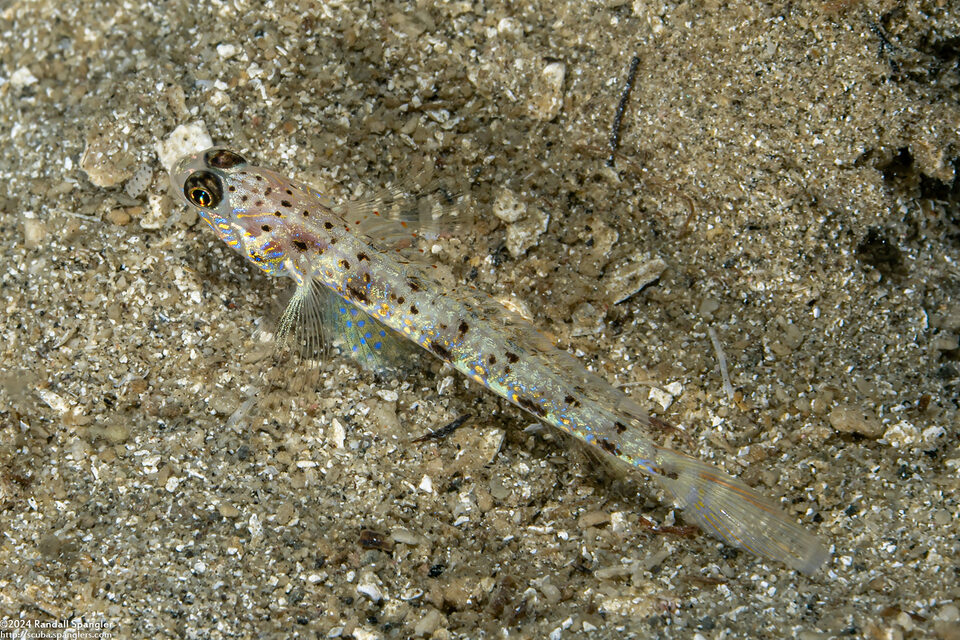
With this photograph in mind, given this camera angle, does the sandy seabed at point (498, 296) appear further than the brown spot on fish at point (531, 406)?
No

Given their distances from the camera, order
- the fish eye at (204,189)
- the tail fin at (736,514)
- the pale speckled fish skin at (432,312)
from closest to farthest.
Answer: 1. the tail fin at (736,514)
2. the pale speckled fish skin at (432,312)
3. the fish eye at (204,189)

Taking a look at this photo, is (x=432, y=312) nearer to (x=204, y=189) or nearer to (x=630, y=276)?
(x=630, y=276)

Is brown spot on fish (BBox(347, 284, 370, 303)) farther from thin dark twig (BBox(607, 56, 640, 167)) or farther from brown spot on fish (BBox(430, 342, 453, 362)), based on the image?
thin dark twig (BBox(607, 56, 640, 167))

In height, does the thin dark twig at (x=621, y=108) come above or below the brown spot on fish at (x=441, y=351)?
above

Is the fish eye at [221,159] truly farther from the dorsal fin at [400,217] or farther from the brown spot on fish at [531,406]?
the brown spot on fish at [531,406]

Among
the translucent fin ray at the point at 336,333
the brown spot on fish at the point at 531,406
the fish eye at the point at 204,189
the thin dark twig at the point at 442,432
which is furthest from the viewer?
the translucent fin ray at the point at 336,333

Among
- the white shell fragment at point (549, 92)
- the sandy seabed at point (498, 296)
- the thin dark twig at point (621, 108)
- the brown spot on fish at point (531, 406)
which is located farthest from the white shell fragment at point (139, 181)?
the thin dark twig at point (621, 108)

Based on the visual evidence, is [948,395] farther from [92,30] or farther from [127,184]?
[92,30]
